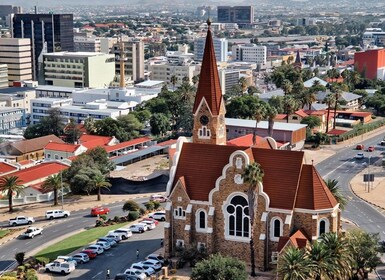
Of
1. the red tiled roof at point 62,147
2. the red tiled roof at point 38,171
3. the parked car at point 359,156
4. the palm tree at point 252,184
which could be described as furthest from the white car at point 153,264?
the parked car at point 359,156

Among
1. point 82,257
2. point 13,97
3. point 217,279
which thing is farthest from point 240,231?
point 13,97

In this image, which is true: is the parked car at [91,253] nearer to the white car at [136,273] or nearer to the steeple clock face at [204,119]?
the white car at [136,273]

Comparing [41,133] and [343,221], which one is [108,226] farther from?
[41,133]

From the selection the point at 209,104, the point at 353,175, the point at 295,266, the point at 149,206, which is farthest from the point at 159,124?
the point at 295,266

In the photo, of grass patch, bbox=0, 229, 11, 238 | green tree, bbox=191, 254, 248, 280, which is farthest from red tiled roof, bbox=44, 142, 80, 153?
green tree, bbox=191, 254, 248, 280

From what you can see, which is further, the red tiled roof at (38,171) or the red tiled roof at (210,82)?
the red tiled roof at (38,171)

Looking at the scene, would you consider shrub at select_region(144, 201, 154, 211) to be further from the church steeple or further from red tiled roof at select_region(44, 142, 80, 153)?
red tiled roof at select_region(44, 142, 80, 153)
